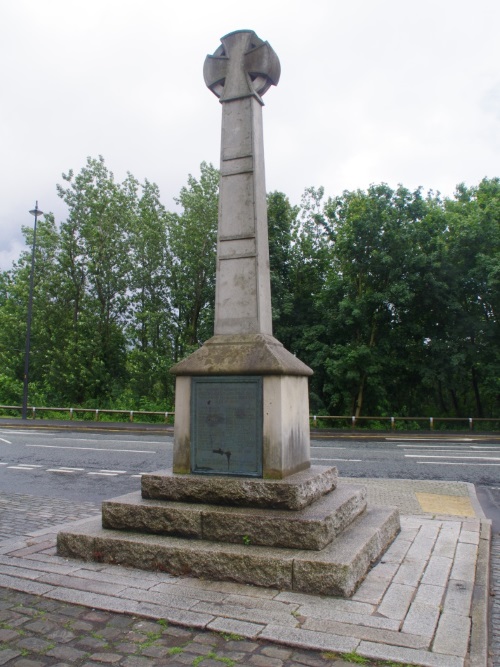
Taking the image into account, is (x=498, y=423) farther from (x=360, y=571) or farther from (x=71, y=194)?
(x=71, y=194)

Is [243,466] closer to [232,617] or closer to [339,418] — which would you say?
[232,617]

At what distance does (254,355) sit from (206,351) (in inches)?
21.7

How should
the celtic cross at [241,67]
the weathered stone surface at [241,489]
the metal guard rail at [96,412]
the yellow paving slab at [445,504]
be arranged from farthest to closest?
the metal guard rail at [96,412] → the yellow paving slab at [445,504] → the celtic cross at [241,67] → the weathered stone surface at [241,489]

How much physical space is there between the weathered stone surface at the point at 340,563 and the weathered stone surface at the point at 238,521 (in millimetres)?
127

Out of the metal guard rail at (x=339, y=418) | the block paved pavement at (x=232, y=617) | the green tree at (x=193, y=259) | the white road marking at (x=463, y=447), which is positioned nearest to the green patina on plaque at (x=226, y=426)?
Result: the block paved pavement at (x=232, y=617)

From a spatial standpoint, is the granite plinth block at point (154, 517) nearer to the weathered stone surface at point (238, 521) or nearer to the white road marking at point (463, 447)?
the weathered stone surface at point (238, 521)

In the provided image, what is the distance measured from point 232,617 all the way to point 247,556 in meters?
0.64

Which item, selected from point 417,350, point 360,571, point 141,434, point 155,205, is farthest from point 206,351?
point 155,205

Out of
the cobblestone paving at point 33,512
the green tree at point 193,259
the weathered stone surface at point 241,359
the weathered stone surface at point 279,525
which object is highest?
the green tree at point 193,259

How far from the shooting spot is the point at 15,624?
3.56 m

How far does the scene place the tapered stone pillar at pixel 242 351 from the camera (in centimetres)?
509

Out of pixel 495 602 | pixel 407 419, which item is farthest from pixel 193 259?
pixel 495 602

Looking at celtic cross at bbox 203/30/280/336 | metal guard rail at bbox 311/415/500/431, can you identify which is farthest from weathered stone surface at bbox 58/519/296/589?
metal guard rail at bbox 311/415/500/431

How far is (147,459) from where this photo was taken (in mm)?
12914
